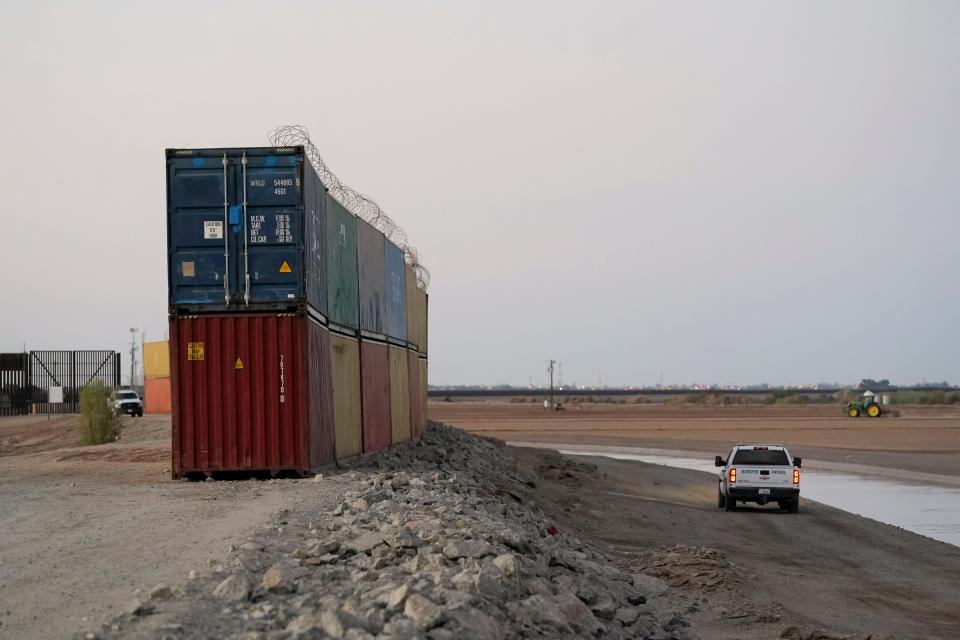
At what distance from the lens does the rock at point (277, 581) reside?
9.60 meters

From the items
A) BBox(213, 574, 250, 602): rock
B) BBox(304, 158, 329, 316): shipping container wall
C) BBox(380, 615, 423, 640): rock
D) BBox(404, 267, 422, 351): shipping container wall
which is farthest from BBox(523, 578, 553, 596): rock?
BBox(404, 267, 422, 351): shipping container wall

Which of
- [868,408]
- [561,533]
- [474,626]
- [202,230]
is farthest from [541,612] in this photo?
[868,408]

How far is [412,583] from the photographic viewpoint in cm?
988

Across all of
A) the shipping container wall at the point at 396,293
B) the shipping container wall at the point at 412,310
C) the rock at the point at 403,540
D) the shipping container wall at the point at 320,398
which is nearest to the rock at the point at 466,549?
the rock at the point at 403,540

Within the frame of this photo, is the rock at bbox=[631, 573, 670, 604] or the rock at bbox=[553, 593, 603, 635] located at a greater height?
the rock at bbox=[553, 593, 603, 635]

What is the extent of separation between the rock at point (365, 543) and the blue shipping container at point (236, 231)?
8.47m

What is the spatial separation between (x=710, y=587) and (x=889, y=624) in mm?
2480

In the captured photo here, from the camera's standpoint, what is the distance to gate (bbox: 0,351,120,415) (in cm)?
6869

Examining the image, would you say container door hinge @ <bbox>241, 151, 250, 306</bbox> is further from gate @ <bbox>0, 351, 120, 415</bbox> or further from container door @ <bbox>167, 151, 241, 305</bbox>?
gate @ <bbox>0, 351, 120, 415</bbox>

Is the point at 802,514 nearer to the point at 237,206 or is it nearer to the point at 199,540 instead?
the point at 237,206

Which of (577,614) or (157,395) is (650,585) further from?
(157,395)

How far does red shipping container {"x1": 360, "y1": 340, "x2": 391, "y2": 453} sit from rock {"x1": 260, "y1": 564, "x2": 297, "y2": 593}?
1588 centimetres

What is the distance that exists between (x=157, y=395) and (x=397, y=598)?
64.6 meters

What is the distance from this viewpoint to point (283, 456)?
19.9m
